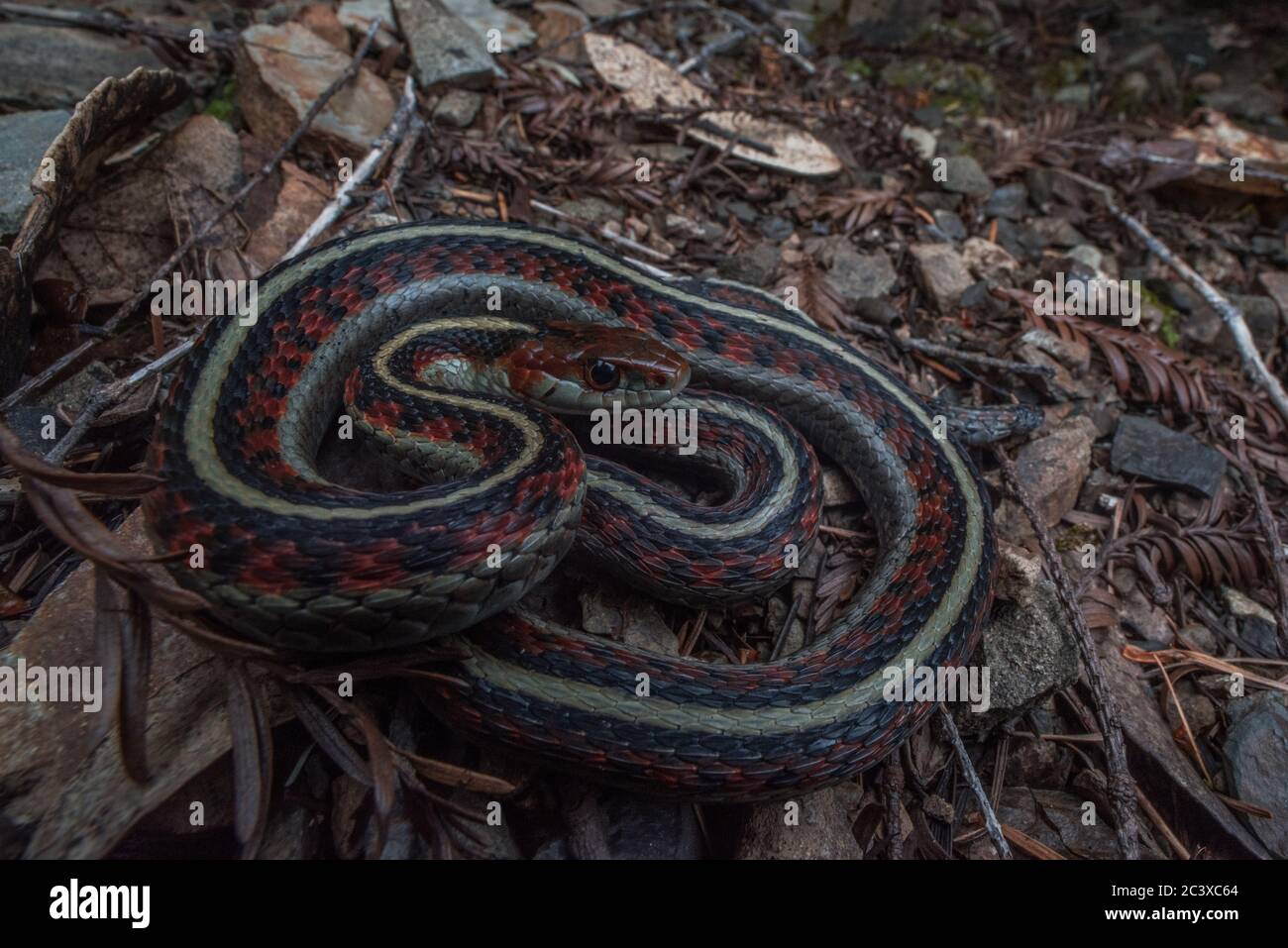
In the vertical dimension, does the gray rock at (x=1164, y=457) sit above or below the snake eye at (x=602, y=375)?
below

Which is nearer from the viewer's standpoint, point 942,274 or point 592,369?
point 592,369

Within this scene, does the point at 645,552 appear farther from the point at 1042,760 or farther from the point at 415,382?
the point at 1042,760

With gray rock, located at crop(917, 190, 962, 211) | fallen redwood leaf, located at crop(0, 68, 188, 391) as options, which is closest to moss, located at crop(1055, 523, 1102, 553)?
gray rock, located at crop(917, 190, 962, 211)

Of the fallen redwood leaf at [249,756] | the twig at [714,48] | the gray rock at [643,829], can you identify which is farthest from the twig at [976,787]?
the twig at [714,48]

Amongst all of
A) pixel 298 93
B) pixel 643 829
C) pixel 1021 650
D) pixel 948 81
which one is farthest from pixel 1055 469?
pixel 298 93

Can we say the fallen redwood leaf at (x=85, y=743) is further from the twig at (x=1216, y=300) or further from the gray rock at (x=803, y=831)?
the twig at (x=1216, y=300)

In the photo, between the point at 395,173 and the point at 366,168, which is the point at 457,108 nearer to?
the point at 395,173

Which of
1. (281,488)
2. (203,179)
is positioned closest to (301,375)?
(281,488)
